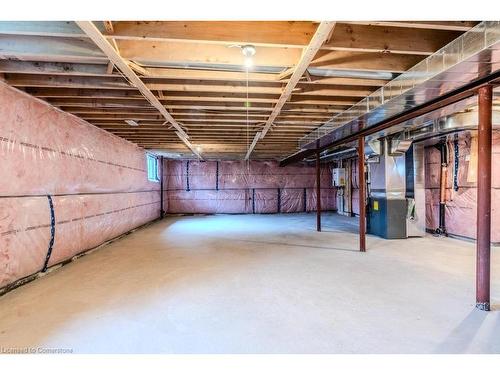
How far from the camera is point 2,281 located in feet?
8.99

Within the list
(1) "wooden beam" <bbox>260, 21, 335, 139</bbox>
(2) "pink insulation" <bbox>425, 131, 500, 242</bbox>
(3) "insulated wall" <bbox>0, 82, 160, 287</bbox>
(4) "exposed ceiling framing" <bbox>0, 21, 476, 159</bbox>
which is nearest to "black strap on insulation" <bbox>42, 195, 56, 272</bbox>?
(3) "insulated wall" <bbox>0, 82, 160, 287</bbox>

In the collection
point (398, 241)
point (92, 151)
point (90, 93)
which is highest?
point (90, 93)

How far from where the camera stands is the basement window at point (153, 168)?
27.4 ft

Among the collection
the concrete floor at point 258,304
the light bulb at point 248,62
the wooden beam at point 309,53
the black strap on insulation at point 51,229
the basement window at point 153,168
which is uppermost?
the light bulb at point 248,62

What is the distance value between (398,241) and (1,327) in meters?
5.42

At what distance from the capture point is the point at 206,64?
8.08ft

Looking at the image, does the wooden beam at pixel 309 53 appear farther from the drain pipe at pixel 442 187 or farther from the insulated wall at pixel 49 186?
the drain pipe at pixel 442 187

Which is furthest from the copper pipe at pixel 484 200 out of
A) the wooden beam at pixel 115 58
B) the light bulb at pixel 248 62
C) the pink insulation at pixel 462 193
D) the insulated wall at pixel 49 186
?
the insulated wall at pixel 49 186

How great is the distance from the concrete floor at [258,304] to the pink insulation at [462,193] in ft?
2.99

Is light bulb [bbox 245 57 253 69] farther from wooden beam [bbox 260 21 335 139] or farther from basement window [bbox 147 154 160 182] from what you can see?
basement window [bbox 147 154 160 182]

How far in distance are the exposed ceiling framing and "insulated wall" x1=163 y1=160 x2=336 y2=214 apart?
6024 mm
